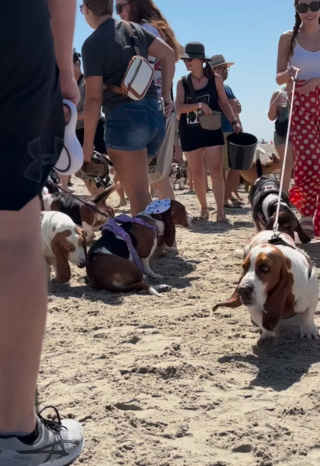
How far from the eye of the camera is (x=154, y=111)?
5086mm

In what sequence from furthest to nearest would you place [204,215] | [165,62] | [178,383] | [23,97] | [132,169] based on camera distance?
[204,215]
[165,62]
[132,169]
[178,383]
[23,97]

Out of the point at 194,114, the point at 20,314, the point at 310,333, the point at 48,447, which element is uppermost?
the point at 20,314

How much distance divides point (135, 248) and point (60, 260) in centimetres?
57

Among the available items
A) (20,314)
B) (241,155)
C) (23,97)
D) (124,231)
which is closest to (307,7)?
(241,155)

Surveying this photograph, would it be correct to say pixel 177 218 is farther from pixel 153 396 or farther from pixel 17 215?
pixel 17 215

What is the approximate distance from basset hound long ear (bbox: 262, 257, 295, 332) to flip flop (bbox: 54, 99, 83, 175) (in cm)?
135

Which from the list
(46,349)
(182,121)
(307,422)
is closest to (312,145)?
(182,121)

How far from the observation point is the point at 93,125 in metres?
5.08

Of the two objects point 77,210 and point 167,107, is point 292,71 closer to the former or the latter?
point 167,107

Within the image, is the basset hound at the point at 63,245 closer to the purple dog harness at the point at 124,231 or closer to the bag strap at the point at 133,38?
the purple dog harness at the point at 124,231

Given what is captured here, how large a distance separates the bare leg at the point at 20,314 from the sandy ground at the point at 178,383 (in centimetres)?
40

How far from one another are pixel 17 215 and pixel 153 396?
3.90ft

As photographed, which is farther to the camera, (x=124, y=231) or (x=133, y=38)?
(x=124, y=231)

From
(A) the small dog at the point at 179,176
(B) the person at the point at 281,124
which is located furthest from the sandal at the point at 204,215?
(A) the small dog at the point at 179,176
